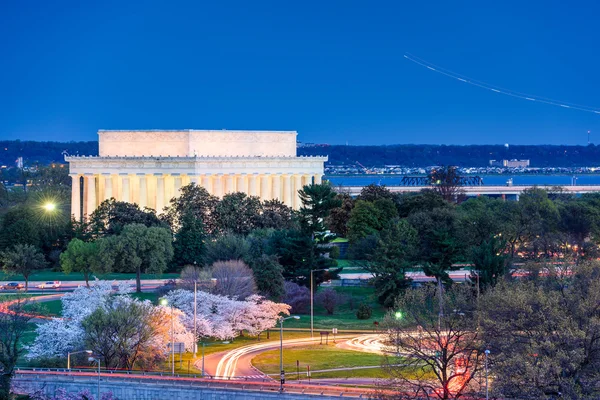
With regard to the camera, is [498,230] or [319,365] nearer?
[319,365]

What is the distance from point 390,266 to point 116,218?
1212 inches

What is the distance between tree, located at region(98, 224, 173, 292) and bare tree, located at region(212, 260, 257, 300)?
9439 mm

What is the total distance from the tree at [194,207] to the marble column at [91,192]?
12433 millimetres

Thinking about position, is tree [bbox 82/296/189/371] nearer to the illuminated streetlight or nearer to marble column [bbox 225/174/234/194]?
the illuminated streetlight

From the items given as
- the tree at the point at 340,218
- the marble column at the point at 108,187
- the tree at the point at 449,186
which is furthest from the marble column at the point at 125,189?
the tree at the point at 449,186

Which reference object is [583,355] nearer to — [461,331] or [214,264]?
[461,331]

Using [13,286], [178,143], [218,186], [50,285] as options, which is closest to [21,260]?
[13,286]

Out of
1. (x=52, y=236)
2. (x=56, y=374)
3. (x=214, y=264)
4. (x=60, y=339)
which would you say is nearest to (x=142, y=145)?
(x=52, y=236)

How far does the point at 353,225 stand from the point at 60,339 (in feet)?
176

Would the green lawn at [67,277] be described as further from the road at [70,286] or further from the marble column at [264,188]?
the marble column at [264,188]

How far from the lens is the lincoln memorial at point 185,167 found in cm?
13575

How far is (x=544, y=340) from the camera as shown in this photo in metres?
62.5

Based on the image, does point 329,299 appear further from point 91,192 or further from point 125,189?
point 91,192

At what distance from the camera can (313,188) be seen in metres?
115
